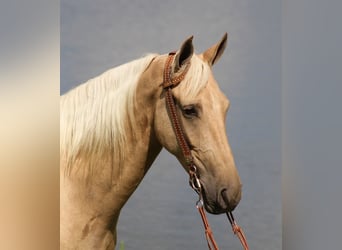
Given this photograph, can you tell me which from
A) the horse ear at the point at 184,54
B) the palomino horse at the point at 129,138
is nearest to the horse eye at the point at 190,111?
the palomino horse at the point at 129,138

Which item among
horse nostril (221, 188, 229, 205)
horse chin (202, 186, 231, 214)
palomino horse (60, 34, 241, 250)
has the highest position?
palomino horse (60, 34, 241, 250)

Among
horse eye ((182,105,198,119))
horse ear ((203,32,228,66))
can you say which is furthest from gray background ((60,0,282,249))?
horse eye ((182,105,198,119))

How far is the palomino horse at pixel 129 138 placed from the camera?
1154mm

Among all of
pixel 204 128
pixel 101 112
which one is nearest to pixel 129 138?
pixel 101 112

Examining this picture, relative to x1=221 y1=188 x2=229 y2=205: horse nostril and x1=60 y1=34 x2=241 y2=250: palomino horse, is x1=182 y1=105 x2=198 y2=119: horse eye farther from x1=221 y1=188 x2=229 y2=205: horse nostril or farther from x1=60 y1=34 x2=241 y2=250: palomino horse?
x1=221 y1=188 x2=229 y2=205: horse nostril

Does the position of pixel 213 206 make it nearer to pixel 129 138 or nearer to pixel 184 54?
pixel 129 138

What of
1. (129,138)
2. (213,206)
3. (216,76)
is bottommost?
(213,206)

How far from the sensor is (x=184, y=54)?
1.18 meters

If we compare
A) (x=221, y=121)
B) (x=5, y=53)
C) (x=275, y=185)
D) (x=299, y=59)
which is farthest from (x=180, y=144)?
(x=5, y=53)

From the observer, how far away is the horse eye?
3.78ft

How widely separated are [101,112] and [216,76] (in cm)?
33

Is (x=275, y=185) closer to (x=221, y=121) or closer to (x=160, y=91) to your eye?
(x=221, y=121)

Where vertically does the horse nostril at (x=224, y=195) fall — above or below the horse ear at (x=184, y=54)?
below

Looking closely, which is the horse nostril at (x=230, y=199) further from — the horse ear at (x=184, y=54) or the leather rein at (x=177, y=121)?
the horse ear at (x=184, y=54)
